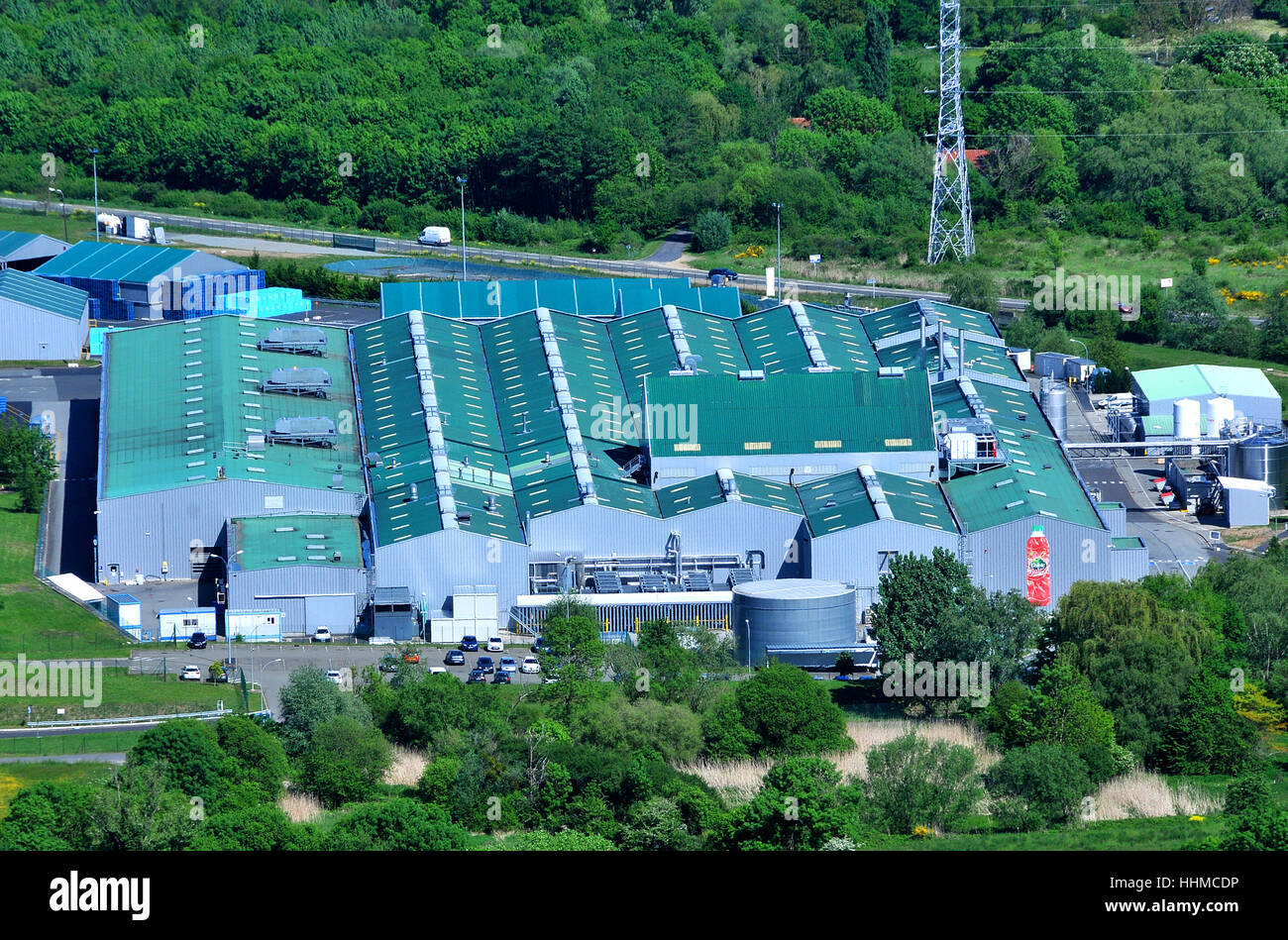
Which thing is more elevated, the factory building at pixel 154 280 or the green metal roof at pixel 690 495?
the factory building at pixel 154 280

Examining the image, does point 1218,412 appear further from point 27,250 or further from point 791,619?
point 27,250

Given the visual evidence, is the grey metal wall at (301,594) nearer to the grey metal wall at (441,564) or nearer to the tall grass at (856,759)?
the grey metal wall at (441,564)

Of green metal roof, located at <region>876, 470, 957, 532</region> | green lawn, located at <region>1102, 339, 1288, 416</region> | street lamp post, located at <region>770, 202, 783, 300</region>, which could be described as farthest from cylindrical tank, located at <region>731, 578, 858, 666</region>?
street lamp post, located at <region>770, 202, 783, 300</region>

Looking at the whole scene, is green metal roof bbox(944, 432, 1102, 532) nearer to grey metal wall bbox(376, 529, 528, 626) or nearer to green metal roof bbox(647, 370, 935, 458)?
green metal roof bbox(647, 370, 935, 458)

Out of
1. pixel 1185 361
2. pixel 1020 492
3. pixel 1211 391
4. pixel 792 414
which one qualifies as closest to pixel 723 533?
pixel 792 414

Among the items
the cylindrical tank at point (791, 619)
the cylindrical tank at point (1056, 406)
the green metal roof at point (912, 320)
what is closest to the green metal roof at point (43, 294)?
the green metal roof at point (912, 320)
